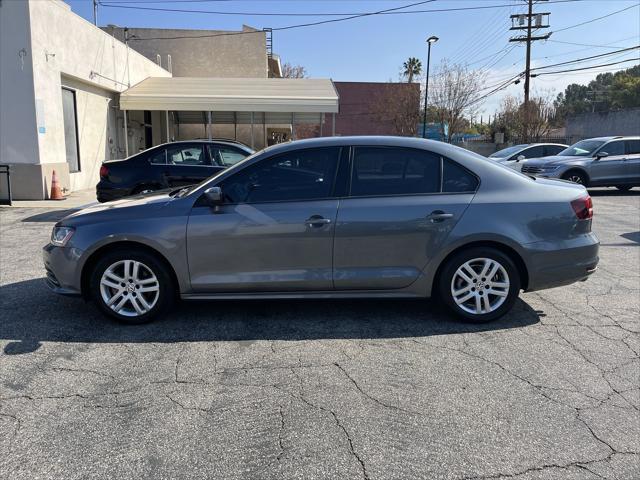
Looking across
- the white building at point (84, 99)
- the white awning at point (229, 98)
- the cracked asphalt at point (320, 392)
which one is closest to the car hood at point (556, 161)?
the white awning at point (229, 98)

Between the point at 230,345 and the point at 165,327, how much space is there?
0.75m

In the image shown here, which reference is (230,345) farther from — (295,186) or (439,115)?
(439,115)

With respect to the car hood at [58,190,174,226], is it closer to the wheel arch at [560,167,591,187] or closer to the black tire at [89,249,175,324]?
the black tire at [89,249,175,324]

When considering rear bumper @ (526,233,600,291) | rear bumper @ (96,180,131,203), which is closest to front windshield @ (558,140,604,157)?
rear bumper @ (526,233,600,291)

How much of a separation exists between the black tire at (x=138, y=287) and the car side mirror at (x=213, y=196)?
2.30 feet

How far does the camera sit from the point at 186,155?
10.4 m

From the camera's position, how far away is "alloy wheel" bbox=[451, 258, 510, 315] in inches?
184

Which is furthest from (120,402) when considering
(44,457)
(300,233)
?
(300,233)

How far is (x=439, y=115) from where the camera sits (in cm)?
4269

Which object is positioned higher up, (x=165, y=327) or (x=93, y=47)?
(x=93, y=47)

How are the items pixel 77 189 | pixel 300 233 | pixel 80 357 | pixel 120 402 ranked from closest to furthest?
1. pixel 120 402
2. pixel 80 357
3. pixel 300 233
4. pixel 77 189

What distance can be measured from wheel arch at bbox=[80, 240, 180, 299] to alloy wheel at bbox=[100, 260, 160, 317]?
13 cm

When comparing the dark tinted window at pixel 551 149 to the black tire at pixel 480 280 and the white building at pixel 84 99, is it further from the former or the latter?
the black tire at pixel 480 280

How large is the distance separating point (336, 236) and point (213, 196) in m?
1.11
